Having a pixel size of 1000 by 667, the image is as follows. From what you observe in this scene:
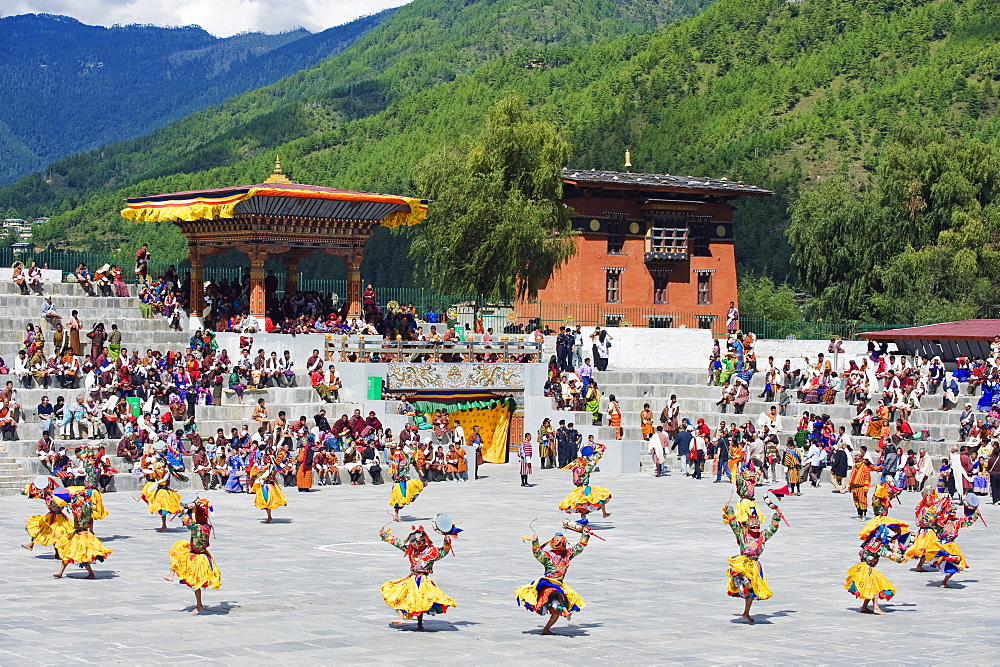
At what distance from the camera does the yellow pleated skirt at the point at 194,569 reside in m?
15.4

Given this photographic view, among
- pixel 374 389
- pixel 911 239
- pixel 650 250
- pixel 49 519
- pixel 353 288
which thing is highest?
pixel 911 239

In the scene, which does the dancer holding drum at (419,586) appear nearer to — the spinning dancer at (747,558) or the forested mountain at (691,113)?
the spinning dancer at (747,558)

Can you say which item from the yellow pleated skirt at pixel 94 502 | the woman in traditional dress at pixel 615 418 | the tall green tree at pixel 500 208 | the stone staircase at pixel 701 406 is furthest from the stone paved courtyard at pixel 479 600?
the tall green tree at pixel 500 208

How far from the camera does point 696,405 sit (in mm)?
39438

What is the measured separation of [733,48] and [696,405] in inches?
3690

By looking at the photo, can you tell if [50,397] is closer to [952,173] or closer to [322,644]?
[322,644]

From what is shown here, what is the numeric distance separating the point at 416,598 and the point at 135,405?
18.2 metres

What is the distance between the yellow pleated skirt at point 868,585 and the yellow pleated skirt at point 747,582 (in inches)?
45.8

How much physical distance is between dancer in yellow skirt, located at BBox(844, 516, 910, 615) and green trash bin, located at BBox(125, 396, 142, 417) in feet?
60.3

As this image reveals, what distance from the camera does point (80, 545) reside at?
17.7 m

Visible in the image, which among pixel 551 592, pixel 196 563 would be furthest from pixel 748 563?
pixel 196 563

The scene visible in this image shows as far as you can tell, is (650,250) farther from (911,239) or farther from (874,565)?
(874,565)

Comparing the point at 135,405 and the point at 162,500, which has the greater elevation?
the point at 135,405

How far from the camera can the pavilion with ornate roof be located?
4038 centimetres
